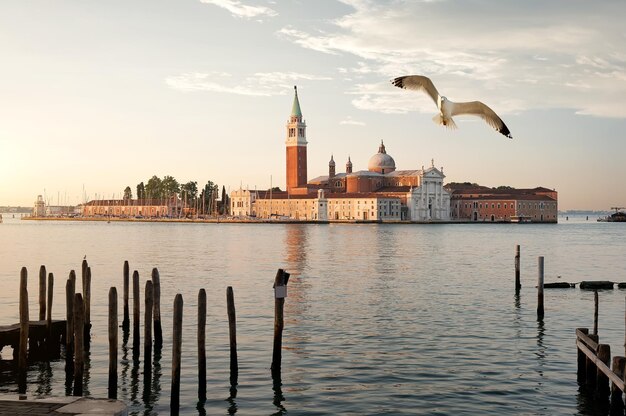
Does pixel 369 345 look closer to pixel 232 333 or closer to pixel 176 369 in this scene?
pixel 232 333

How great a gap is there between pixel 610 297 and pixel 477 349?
444 inches

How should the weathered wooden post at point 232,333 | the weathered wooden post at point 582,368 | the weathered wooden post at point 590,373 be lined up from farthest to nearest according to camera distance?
the weathered wooden post at point 582,368
the weathered wooden post at point 232,333
the weathered wooden post at point 590,373

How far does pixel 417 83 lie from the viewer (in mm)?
12602

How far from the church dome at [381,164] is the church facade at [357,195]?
1.97m

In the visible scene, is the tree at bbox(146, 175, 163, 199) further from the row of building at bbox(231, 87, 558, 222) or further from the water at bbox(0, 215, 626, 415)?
the water at bbox(0, 215, 626, 415)

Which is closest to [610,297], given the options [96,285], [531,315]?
[531,315]

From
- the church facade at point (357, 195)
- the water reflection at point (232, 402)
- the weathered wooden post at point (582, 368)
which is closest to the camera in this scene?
the water reflection at point (232, 402)

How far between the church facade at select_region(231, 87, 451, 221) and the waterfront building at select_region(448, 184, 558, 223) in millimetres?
5494

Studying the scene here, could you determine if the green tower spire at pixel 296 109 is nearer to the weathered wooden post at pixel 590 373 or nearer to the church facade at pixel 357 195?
the church facade at pixel 357 195

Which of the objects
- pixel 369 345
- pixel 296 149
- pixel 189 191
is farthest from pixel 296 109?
pixel 369 345

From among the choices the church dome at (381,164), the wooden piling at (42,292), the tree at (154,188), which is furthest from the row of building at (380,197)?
the wooden piling at (42,292)

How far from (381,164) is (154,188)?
5525 centimetres

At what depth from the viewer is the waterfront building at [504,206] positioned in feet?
486

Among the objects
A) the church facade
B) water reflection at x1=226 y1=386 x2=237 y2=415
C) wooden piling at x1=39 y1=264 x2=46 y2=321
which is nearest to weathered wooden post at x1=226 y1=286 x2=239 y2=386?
water reflection at x1=226 y1=386 x2=237 y2=415
